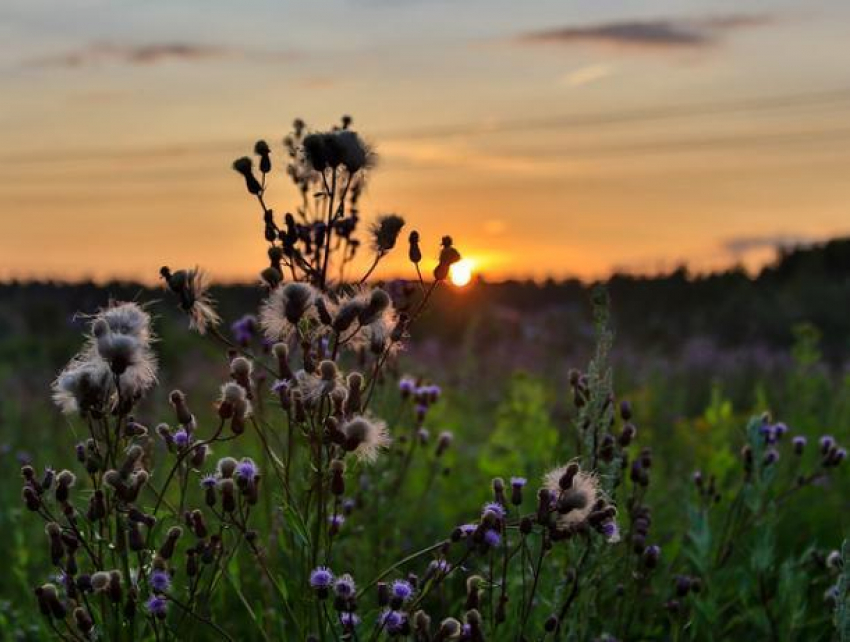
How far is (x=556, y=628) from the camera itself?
127 inches

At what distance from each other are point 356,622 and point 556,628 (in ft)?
1.93

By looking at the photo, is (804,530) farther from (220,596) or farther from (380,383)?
(220,596)

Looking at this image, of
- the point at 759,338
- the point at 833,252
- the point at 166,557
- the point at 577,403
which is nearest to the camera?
the point at 166,557

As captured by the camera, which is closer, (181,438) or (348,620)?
(348,620)

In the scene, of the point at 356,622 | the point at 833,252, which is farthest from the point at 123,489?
the point at 833,252

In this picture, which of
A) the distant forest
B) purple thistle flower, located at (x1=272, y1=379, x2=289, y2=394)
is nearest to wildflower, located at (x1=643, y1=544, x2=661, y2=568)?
purple thistle flower, located at (x1=272, y1=379, x2=289, y2=394)

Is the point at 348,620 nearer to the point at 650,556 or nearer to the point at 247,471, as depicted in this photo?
the point at 247,471

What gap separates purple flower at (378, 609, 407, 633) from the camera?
289 cm

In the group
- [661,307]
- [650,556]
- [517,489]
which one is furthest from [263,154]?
[661,307]

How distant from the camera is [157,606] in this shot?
3055 mm

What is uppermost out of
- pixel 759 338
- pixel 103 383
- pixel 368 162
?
pixel 368 162

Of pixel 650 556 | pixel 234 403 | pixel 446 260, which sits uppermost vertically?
pixel 446 260

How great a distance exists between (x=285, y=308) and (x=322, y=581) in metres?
0.70

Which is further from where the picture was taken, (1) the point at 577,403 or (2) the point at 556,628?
(1) the point at 577,403
